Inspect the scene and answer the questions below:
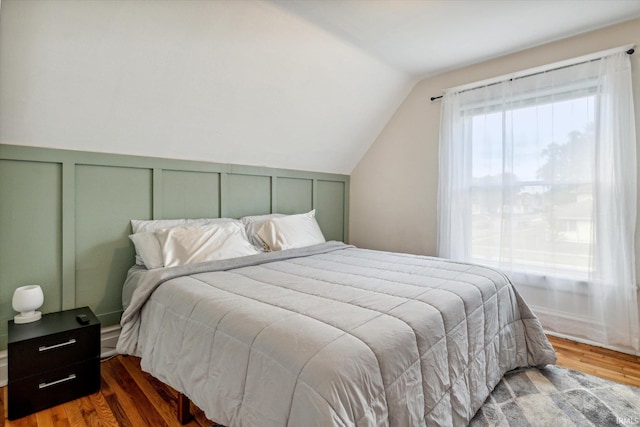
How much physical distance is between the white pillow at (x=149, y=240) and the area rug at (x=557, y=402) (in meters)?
2.11

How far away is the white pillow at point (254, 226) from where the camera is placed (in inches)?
112

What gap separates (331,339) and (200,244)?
1.48m

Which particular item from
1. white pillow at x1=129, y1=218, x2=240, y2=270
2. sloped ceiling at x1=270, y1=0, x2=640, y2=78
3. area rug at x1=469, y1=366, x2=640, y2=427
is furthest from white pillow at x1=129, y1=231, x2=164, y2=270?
area rug at x1=469, y1=366, x2=640, y2=427

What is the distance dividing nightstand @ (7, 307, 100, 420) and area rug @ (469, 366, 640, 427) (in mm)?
2125

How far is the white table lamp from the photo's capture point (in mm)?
1836

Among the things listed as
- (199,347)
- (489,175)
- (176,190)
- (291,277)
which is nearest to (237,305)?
(199,347)

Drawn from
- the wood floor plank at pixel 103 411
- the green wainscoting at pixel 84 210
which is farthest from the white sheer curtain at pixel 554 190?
the wood floor plank at pixel 103 411

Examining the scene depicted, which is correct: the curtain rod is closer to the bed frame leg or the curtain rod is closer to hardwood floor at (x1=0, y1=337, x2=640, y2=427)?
hardwood floor at (x1=0, y1=337, x2=640, y2=427)

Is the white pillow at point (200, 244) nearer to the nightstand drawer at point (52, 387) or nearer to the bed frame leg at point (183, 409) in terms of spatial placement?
the nightstand drawer at point (52, 387)

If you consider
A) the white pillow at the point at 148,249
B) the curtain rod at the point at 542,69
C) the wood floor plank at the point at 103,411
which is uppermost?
the curtain rod at the point at 542,69

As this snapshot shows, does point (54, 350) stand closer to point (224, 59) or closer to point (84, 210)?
point (84, 210)

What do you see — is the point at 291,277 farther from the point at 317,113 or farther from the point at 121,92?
the point at 317,113

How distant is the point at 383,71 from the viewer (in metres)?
3.16

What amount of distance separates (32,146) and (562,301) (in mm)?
4012
